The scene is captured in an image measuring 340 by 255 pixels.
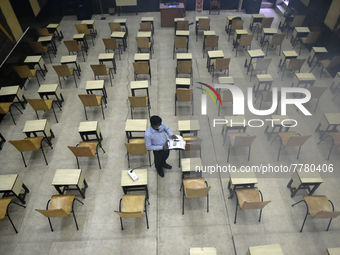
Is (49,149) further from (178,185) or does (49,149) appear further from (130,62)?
(130,62)

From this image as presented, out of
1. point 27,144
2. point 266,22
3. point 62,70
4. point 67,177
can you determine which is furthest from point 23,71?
point 266,22

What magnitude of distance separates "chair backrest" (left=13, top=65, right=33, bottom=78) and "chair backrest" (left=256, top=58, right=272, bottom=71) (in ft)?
24.4

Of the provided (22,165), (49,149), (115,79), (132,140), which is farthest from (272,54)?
(22,165)

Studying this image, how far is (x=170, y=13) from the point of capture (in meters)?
11.1

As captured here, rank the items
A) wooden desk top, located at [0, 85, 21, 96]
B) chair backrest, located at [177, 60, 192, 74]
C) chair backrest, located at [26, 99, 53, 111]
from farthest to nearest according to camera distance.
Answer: chair backrest, located at [177, 60, 192, 74] → wooden desk top, located at [0, 85, 21, 96] → chair backrest, located at [26, 99, 53, 111]

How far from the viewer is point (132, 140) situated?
5715 mm

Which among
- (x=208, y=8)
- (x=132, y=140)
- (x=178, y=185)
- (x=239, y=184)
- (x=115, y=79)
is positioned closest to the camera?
(x=239, y=184)

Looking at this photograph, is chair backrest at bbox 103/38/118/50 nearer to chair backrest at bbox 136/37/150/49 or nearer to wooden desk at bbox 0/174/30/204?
chair backrest at bbox 136/37/150/49

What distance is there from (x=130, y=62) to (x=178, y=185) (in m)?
5.63

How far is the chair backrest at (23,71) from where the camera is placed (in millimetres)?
7512

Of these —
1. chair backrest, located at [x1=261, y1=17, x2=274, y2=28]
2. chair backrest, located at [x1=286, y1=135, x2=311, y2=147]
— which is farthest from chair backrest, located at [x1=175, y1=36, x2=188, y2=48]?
chair backrest, located at [x1=286, y1=135, x2=311, y2=147]

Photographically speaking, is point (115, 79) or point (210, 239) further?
point (115, 79)

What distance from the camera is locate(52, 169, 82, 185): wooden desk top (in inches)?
186

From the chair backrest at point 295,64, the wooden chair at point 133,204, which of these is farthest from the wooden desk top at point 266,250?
the chair backrest at point 295,64
